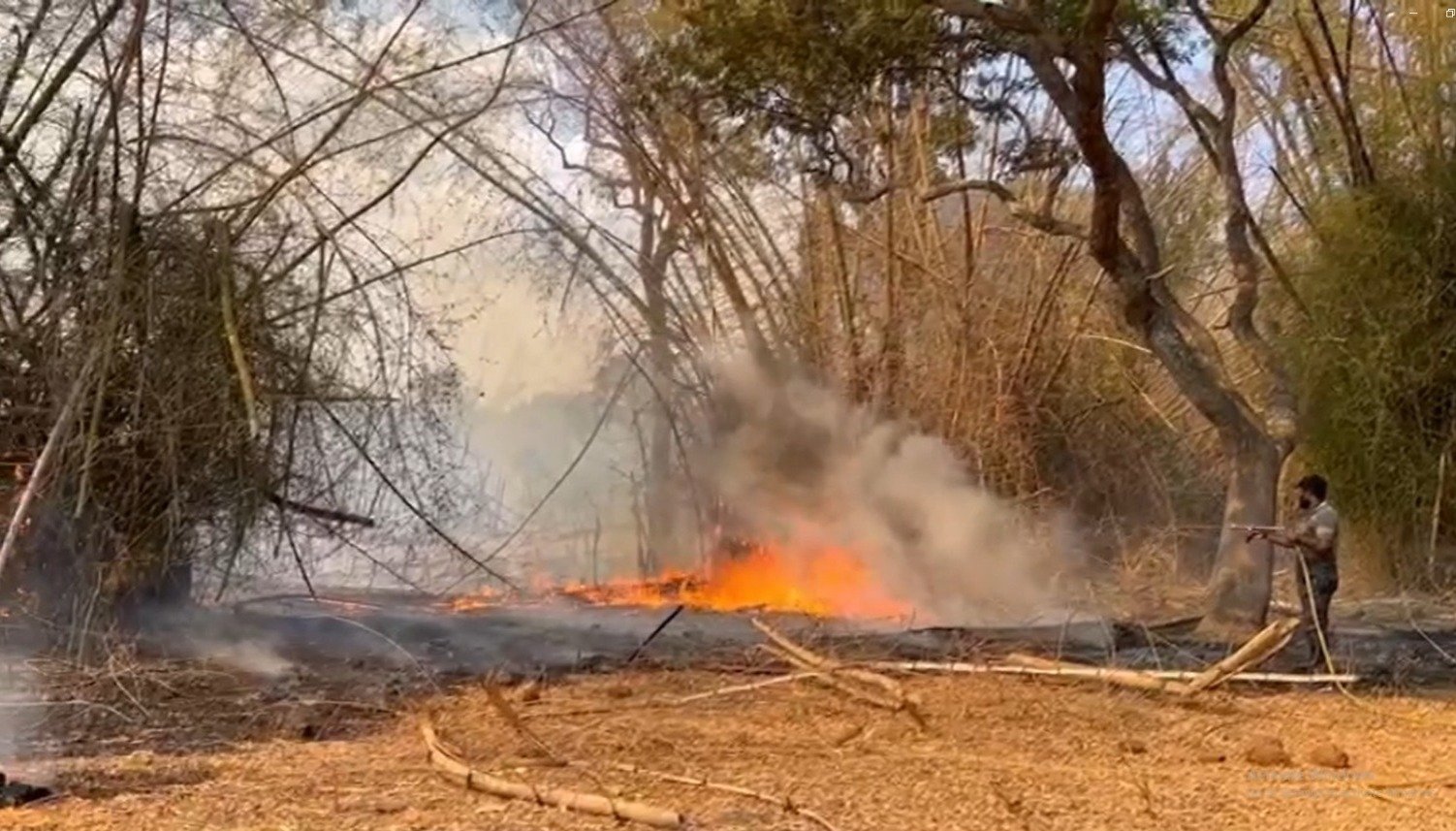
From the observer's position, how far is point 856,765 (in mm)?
5332

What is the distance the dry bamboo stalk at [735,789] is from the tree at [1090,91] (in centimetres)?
437

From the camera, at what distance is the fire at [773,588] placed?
1126cm

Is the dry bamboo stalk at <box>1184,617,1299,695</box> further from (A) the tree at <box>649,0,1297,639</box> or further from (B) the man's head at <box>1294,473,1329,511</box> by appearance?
(A) the tree at <box>649,0,1297,639</box>

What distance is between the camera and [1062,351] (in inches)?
498

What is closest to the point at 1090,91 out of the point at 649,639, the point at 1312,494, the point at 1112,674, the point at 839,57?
the point at 839,57

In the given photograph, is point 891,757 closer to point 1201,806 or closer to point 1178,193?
point 1201,806

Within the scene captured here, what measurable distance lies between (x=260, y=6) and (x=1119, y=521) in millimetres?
8113

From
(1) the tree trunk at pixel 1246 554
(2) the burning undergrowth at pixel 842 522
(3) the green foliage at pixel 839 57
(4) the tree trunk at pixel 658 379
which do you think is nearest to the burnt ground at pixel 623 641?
(1) the tree trunk at pixel 1246 554

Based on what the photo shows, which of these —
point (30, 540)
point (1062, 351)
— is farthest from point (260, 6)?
point (1062, 351)

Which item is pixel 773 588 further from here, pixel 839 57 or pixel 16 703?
pixel 16 703

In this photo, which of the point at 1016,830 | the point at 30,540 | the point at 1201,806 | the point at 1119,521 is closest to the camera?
the point at 1016,830

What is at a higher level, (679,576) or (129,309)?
(129,309)

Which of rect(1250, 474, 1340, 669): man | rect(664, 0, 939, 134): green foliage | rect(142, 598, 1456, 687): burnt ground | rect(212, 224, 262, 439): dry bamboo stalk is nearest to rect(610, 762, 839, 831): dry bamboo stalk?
rect(142, 598, 1456, 687): burnt ground

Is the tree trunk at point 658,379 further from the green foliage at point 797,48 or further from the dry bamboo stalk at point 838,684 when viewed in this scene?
the dry bamboo stalk at point 838,684
